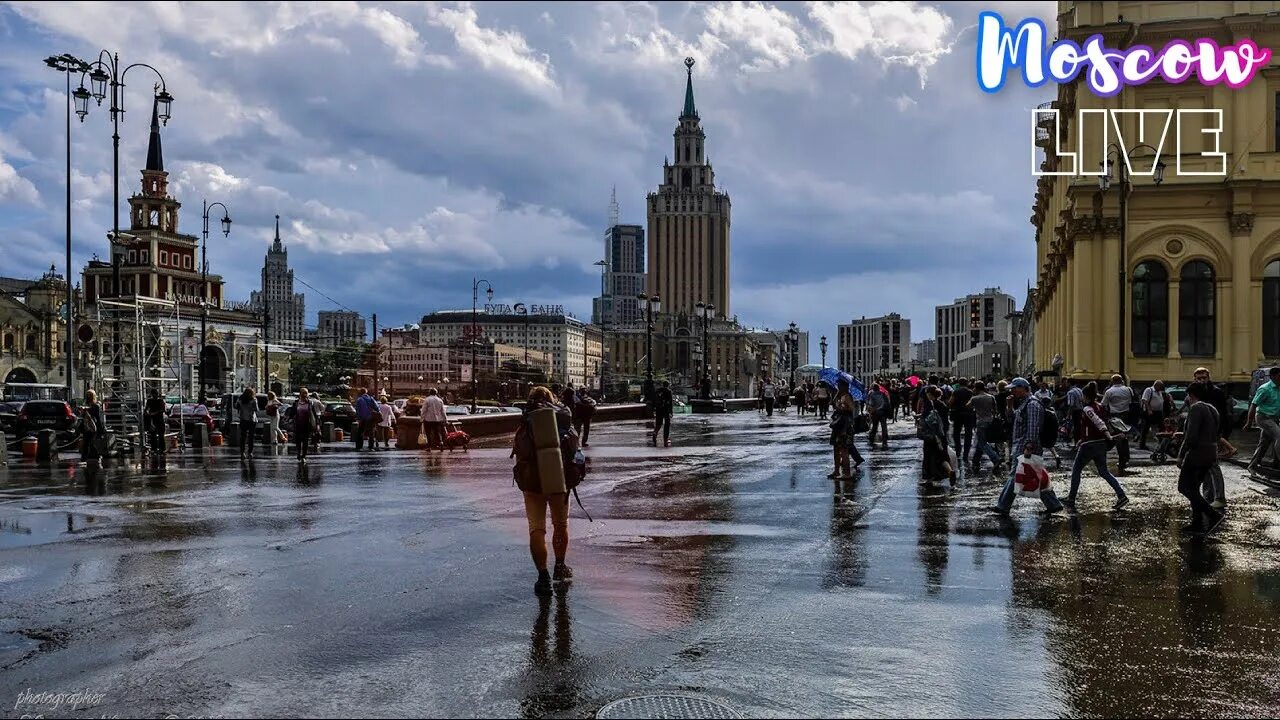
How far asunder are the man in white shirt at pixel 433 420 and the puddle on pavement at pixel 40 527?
544 inches

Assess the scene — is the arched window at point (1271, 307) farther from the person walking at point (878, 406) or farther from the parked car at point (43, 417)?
the parked car at point (43, 417)

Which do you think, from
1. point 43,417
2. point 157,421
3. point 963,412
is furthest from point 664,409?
point 43,417

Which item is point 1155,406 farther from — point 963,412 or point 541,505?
point 541,505

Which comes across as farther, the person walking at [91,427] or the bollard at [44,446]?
the bollard at [44,446]

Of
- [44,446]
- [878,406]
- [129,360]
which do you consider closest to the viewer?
[44,446]

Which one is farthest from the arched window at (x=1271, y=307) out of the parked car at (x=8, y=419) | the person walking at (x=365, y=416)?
the parked car at (x=8, y=419)

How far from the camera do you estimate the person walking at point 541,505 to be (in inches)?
341

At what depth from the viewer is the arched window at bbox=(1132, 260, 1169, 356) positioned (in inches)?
1547

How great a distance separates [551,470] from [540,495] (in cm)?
26

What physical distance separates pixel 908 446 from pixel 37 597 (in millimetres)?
22029

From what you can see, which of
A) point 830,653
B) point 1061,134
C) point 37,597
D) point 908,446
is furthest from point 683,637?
point 1061,134

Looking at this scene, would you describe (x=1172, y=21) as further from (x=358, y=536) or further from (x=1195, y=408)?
(x=358, y=536)

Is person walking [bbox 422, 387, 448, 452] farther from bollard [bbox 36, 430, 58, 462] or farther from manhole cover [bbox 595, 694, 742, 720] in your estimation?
manhole cover [bbox 595, 694, 742, 720]

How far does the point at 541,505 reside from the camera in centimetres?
882
